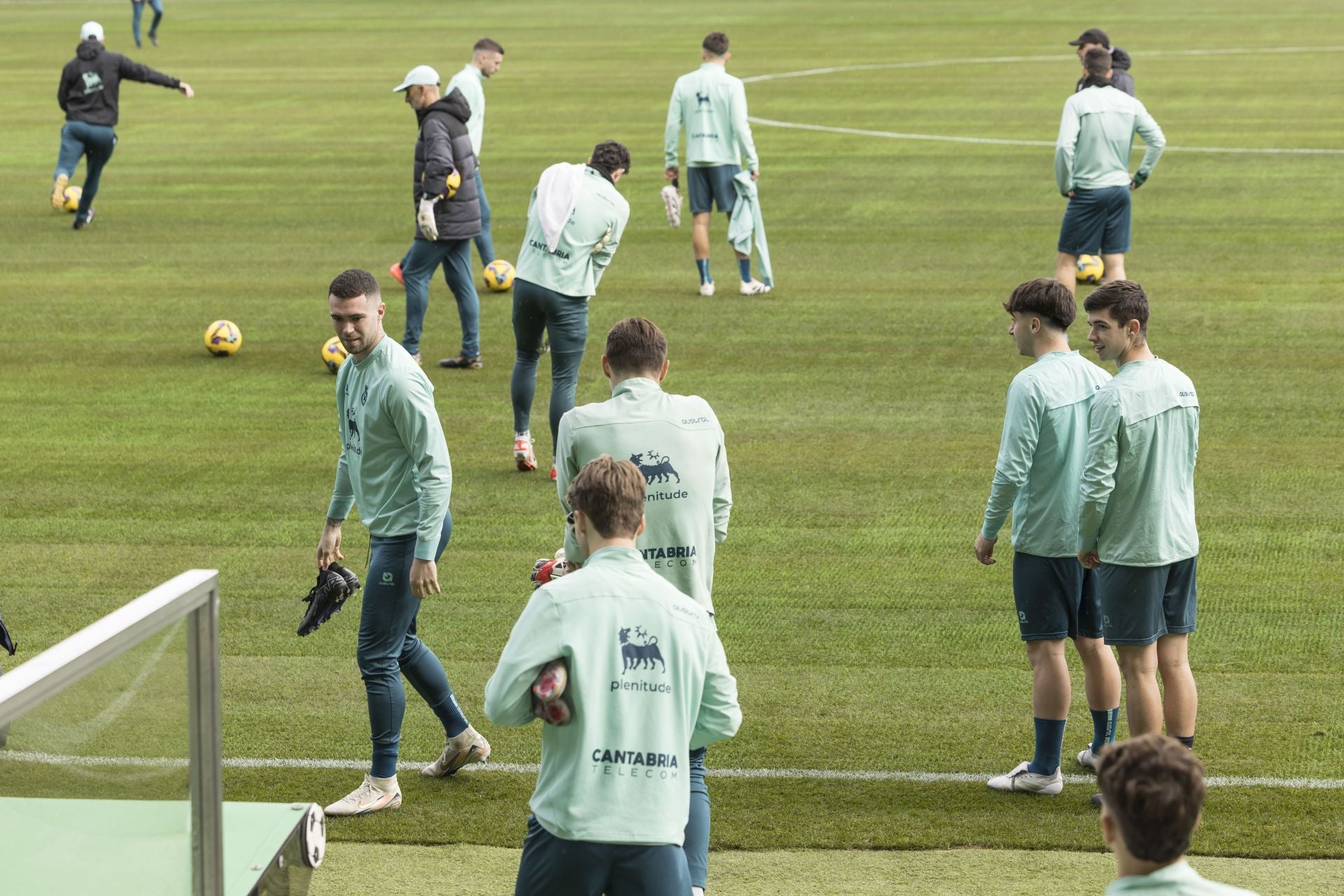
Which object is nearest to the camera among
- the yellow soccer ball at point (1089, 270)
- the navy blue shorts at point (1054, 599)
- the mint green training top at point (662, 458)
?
the mint green training top at point (662, 458)

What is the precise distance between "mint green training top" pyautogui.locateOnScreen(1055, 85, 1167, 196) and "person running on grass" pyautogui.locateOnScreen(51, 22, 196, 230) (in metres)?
11.2

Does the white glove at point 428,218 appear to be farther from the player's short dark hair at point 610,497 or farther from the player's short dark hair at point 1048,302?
the player's short dark hair at point 610,497

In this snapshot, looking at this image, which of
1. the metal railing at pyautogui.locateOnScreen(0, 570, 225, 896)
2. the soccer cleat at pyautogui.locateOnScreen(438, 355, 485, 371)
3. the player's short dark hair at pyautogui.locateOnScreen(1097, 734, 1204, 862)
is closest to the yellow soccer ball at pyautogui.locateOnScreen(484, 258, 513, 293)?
the soccer cleat at pyautogui.locateOnScreen(438, 355, 485, 371)

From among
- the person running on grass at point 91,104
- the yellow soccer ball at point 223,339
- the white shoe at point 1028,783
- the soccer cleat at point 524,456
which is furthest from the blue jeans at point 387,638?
the person running on grass at point 91,104

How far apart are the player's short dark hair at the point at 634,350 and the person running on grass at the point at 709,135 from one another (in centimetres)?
986

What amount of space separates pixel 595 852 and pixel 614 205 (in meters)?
6.84

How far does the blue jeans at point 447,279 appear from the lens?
13.2 metres

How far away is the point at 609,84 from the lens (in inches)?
1299

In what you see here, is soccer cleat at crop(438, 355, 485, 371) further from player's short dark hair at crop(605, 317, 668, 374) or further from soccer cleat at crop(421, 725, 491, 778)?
player's short dark hair at crop(605, 317, 668, 374)

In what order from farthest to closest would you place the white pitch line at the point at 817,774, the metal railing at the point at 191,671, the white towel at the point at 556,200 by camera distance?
the white towel at the point at 556,200 → the white pitch line at the point at 817,774 → the metal railing at the point at 191,671

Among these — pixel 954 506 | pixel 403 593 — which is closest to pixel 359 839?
pixel 403 593

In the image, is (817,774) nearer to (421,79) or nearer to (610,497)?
(610,497)

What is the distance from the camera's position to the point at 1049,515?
6773 mm

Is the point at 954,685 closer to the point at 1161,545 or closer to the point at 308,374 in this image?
the point at 1161,545
